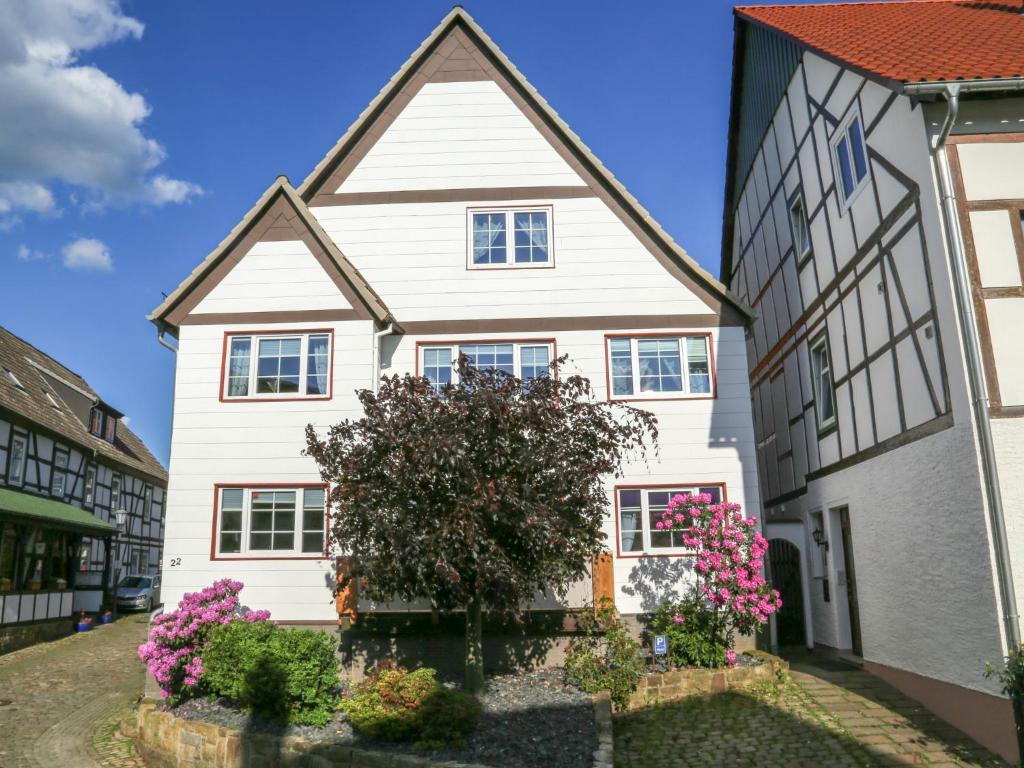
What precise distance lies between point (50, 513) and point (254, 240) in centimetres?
1507

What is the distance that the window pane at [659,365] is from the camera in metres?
15.7

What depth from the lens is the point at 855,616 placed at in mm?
14164

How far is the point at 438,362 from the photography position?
1598cm

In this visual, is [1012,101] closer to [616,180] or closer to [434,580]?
[616,180]

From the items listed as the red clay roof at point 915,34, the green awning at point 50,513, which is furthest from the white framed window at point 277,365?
the green awning at point 50,513

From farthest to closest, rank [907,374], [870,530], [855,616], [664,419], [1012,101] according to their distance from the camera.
Result: 1. [664,419]
2. [855,616]
3. [870,530]
4. [907,374]
5. [1012,101]

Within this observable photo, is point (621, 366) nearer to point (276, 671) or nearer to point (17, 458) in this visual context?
point (276, 671)

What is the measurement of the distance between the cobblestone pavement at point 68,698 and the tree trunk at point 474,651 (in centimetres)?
500

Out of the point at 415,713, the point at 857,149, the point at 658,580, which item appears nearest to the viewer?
the point at 415,713

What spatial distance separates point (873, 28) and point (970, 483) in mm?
8850

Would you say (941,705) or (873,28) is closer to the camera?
(941,705)

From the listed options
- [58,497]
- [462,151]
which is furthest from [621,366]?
[58,497]

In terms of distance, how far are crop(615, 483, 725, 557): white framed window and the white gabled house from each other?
38 millimetres

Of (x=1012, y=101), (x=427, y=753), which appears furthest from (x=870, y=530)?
(x=427, y=753)
